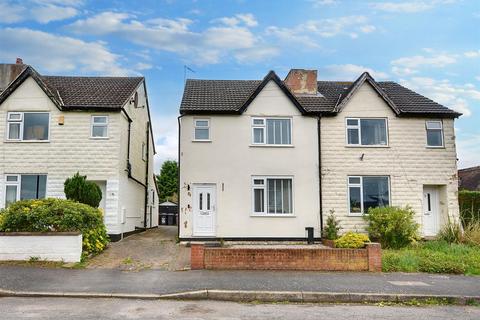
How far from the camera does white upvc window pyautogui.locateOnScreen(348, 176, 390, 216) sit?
18844 millimetres

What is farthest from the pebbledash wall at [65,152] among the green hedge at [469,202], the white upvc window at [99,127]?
the green hedge at [469,202]

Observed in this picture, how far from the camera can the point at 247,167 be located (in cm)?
1853

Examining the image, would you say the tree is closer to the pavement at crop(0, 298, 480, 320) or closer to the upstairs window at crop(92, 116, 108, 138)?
the upstairs window at crop(92, 116, 108, 138)

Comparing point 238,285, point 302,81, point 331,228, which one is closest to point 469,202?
point 331,228

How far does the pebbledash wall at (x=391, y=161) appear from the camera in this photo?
1881cm

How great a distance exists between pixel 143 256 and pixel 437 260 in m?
9.52

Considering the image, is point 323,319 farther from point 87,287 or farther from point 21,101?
point 21,101

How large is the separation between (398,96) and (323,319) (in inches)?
617

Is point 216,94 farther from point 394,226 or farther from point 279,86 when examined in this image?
point 394,226

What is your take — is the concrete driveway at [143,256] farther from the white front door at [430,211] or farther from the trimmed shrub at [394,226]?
the white front door at [430,211]

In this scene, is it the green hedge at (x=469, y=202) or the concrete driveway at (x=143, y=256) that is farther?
the green hedge at (x=469, y=202)

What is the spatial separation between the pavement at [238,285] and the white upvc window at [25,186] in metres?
6.77

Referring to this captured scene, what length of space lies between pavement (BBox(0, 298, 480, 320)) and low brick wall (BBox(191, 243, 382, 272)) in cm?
327

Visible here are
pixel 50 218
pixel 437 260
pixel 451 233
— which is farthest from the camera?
pixel 451 233
